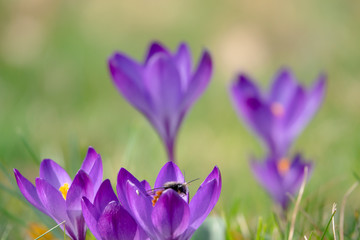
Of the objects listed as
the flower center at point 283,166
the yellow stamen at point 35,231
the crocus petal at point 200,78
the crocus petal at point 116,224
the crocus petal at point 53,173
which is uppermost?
the crocus petal at point 200,78

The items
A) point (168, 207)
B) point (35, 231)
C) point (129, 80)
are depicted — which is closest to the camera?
point (168, 207)

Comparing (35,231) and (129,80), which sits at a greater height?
(129,80)

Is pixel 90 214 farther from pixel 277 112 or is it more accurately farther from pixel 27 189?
pixel 277 112

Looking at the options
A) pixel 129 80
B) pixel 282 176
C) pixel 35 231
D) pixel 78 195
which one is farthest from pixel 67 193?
pixel 282 176

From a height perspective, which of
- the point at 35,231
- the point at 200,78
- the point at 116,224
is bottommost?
the point at 35,231

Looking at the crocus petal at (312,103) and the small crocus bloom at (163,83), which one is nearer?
the small crocus bloom at (163,83)

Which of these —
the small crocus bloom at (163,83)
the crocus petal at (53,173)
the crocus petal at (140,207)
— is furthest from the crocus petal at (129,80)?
the crocus petal at (140,207)

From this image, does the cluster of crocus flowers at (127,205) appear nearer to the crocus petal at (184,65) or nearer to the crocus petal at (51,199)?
the crocus petal at (51,199)

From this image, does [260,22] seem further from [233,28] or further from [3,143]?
[3,143]
